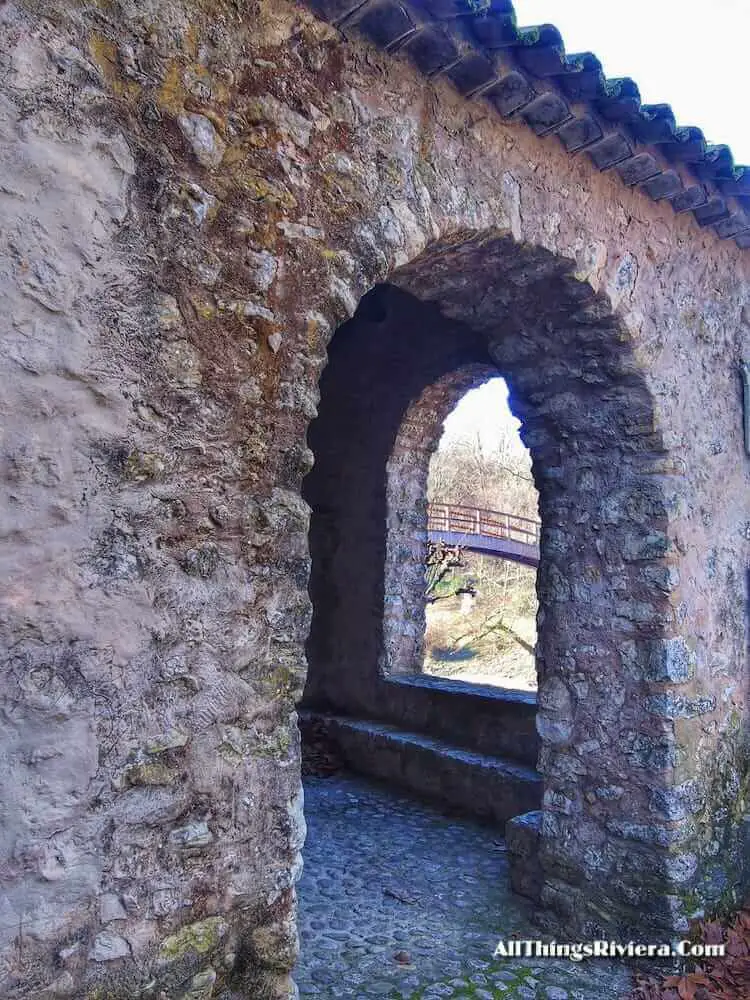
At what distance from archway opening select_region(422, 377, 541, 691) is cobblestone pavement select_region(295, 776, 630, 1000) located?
7.85m

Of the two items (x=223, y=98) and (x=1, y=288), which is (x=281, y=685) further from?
(x=223, y=98)

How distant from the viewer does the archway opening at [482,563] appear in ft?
49.9

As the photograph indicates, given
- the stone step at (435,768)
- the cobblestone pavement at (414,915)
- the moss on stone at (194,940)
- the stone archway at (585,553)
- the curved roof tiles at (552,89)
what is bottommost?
the cobblestone pavement at (414,915)

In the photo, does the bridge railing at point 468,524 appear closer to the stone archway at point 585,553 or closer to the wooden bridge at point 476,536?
the wooden bridge at point 476,536

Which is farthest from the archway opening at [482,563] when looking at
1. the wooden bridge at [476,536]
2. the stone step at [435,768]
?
the stone step at [435,768]

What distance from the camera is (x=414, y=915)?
3.84 metres

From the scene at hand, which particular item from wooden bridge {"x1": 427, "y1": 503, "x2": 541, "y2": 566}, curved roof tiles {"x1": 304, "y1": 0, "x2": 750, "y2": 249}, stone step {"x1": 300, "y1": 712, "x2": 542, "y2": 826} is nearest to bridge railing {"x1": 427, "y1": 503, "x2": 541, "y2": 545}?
wooden bridge {"x1": 427, "y1": 503, "x2": 541, "y2": 566}

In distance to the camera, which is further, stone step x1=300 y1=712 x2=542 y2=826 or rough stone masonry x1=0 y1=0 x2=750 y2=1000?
stone step x1=300 y1=712 x2=542 y2=826

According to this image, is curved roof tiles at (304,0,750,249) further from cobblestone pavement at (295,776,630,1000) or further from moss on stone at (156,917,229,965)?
cobblestone pavement at (295,776,630,1000)

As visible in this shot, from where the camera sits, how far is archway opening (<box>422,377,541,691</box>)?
15195 millimetres

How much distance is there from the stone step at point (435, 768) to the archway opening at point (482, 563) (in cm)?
662

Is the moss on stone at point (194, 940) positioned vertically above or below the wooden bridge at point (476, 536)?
below

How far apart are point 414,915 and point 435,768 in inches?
65.9

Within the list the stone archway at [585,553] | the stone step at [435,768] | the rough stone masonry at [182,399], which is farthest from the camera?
the stone step at [435,768]
